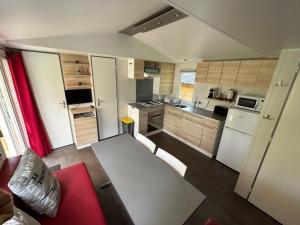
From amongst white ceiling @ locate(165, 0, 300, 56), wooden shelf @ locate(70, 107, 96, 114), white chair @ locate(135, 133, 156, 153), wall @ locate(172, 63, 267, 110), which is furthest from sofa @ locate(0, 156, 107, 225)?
wall @ locate(172, 63, 267, 110)

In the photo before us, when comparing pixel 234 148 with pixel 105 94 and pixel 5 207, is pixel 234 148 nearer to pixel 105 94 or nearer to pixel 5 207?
pixel 5 207

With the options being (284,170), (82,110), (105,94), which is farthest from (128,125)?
(284,170)

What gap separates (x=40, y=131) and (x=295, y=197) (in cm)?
427

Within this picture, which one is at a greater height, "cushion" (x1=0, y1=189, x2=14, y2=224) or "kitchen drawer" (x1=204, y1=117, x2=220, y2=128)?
"cushion" (x1=0, y1=189, x2=14, y2=224)

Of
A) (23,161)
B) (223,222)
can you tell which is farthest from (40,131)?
(223,222)

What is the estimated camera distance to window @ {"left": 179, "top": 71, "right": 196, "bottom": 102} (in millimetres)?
3830

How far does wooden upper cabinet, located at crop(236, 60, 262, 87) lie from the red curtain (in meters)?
4.11

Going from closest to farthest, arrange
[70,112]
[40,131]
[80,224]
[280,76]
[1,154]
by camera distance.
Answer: [80,224] < [1,154] < [280,76] < [40,131] < [70,112]

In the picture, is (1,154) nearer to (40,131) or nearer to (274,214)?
(40,131)

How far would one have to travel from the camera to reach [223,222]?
1.72 meters

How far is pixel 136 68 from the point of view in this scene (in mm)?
3369

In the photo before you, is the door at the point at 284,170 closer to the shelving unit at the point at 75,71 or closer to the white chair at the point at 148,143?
the white chair at the point at 148,143

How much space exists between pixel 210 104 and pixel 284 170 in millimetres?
2089

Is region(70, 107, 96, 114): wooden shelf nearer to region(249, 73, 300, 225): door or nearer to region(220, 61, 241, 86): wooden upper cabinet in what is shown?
region(220, 61, 241, 86): wooden upper cabinet
